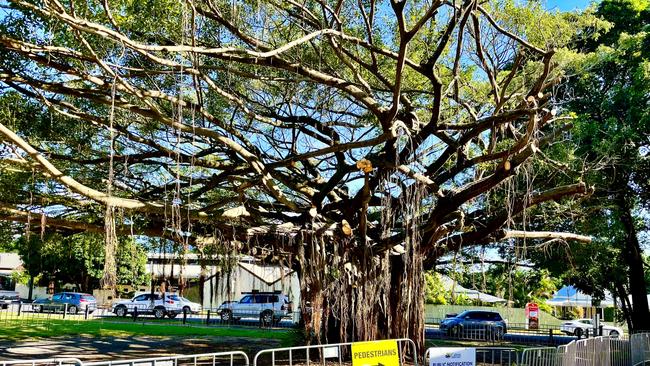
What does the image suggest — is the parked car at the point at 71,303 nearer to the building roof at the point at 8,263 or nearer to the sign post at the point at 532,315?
the sign post at the point at 532,315

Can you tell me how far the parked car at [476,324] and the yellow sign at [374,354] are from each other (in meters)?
21.7

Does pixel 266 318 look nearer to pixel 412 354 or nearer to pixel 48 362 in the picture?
pixel 412 354

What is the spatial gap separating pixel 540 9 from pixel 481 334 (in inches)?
770

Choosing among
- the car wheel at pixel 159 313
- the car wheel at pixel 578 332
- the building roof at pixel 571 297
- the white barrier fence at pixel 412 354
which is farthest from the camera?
the car wheel at pixel 159 313

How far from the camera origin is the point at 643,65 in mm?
16828

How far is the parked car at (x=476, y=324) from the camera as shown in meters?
28.3

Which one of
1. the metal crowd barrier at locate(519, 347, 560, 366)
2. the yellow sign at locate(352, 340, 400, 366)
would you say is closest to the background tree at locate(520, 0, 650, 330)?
the metal crowd barrier at locate(519, 347, 560, 366)

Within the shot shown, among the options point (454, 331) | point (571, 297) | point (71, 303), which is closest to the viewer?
point (454, 331)

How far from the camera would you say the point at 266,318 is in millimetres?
31656

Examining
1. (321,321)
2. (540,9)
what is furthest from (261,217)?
(540,9)

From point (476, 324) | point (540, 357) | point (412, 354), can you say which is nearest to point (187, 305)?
point (476, 324)

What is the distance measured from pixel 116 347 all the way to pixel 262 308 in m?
16.2

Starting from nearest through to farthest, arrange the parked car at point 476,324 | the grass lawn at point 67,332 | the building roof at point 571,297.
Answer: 1. the grass lawn at point 67,332
2. the parked car at point 476,324
3. the building roof at point 571,297

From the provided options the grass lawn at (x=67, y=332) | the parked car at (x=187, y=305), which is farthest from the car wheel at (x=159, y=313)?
the grass lawn at (x=67, y=332)
